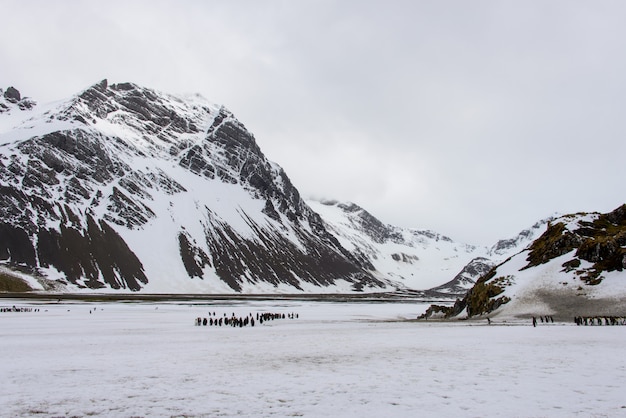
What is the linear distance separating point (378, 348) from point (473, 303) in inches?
1915

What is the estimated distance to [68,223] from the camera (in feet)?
641

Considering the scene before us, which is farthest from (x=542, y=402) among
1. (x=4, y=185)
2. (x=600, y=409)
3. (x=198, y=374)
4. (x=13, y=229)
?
(x=4, y=185)

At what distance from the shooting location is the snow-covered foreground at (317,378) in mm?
16828

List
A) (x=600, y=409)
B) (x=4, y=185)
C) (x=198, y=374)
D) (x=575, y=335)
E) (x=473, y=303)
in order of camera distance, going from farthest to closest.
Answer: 1. (x=4, y=185)
2. (x=473, y=303)
3. (x=575, y=335)
4. (x=198, y=374)
5. (x=600, y=409)

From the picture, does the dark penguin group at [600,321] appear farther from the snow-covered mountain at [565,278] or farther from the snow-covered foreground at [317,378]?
the snow-covered foreground at [317,378]

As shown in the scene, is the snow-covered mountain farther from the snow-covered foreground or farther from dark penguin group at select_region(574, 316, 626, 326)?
the snow-covered foreground

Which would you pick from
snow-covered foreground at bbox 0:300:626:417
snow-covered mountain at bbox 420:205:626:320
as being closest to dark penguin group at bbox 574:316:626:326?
snow-covered mountain at bbox 420:205:626:320

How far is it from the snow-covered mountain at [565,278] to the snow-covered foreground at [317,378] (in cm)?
2974

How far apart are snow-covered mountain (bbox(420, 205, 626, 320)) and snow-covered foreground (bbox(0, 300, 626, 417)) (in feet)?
97.6

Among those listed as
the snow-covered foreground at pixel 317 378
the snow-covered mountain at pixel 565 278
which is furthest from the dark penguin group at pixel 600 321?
the snow-covered foreground at pixel 317 378

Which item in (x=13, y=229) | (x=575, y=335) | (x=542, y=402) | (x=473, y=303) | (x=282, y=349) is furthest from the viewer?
(x=13, y=229)

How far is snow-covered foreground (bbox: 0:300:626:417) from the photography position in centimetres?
1683

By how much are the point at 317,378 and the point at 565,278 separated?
63.4m

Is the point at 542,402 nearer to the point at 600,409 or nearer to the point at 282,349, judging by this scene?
the point at 600,409
